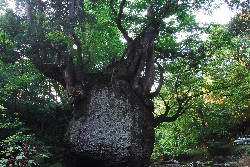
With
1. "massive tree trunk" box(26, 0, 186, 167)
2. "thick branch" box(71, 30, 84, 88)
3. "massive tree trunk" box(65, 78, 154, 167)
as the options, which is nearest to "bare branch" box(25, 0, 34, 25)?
"massive tree trunk" box(26, 0, 186, 167)

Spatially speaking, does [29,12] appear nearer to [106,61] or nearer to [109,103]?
[106,61]

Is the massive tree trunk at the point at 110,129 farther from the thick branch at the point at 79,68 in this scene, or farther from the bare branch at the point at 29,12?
the bare branch at the point at 29,12

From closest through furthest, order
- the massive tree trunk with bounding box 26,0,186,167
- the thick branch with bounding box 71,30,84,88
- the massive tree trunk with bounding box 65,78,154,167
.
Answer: the massive tree trunk with bounding box 65,78,154,167, the massive tree trunk with bounding box 26,0,186,167, the thick branch with bounding box 71,30,84,88

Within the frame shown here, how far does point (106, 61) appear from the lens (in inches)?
470

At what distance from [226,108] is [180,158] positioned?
24.5 feet

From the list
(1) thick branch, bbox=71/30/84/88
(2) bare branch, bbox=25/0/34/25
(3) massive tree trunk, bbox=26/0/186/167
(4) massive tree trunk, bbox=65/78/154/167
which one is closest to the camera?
(4) massive tree trunk, bbox=65/78/154/167

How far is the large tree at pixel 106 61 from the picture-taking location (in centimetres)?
901

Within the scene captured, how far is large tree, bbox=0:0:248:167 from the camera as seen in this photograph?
901cm

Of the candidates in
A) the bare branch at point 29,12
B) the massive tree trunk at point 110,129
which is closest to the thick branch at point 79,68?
the massive tree trunk at point 110,129

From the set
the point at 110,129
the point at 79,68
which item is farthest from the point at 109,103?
the point at 79,68

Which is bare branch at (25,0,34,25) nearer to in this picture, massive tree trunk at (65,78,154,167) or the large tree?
the large tree

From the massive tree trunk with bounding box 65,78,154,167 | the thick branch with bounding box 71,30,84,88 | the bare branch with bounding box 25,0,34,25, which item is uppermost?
the bare branch with bounding box 25,0,34,25

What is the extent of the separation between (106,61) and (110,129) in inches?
166

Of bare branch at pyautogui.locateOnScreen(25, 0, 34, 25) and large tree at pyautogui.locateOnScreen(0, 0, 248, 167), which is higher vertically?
bare branch at pyautogui.locateOnScreen(25, 0, 34, 25)
